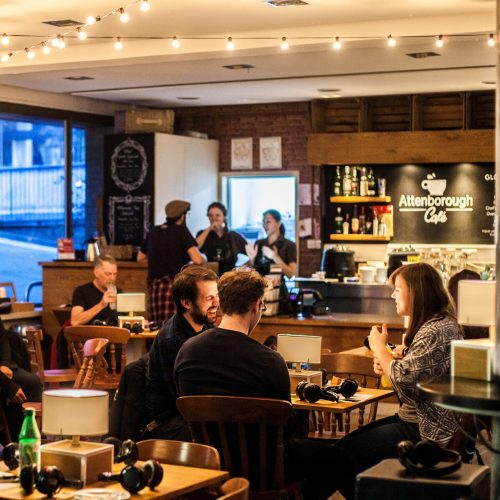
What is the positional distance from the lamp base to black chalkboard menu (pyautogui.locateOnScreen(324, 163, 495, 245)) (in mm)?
8734

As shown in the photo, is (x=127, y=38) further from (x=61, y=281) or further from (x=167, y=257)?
(x=61, y=281)

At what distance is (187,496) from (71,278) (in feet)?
24.9

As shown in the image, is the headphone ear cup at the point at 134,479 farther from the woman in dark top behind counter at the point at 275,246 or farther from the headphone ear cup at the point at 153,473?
the woman in dark top behind counter at the point at 275,246

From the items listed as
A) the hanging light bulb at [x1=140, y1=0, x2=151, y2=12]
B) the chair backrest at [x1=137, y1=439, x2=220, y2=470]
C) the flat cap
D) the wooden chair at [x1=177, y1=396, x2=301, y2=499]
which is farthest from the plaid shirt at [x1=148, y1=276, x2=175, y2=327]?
the chair backrest at [x1=137, y1=439, x2=220, y2=470]

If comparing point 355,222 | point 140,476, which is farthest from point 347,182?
point 140,476

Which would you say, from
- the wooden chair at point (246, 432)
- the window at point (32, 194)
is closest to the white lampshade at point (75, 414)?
→ the wooden chair at point (246, 432)

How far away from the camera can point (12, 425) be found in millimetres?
6805

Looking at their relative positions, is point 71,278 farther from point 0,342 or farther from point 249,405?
point 249,405

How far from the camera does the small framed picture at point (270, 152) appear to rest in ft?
42.5

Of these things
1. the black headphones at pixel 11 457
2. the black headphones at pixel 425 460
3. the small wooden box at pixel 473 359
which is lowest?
the black headphones at pixel 11 457

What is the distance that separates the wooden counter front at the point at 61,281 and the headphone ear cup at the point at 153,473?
7.60m

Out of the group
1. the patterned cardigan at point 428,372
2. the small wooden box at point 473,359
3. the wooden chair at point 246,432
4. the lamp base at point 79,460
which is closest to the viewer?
the small wooden box at point 473,359

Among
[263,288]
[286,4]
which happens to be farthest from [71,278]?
[263,288]

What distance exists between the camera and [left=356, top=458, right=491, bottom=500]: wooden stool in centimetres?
329
